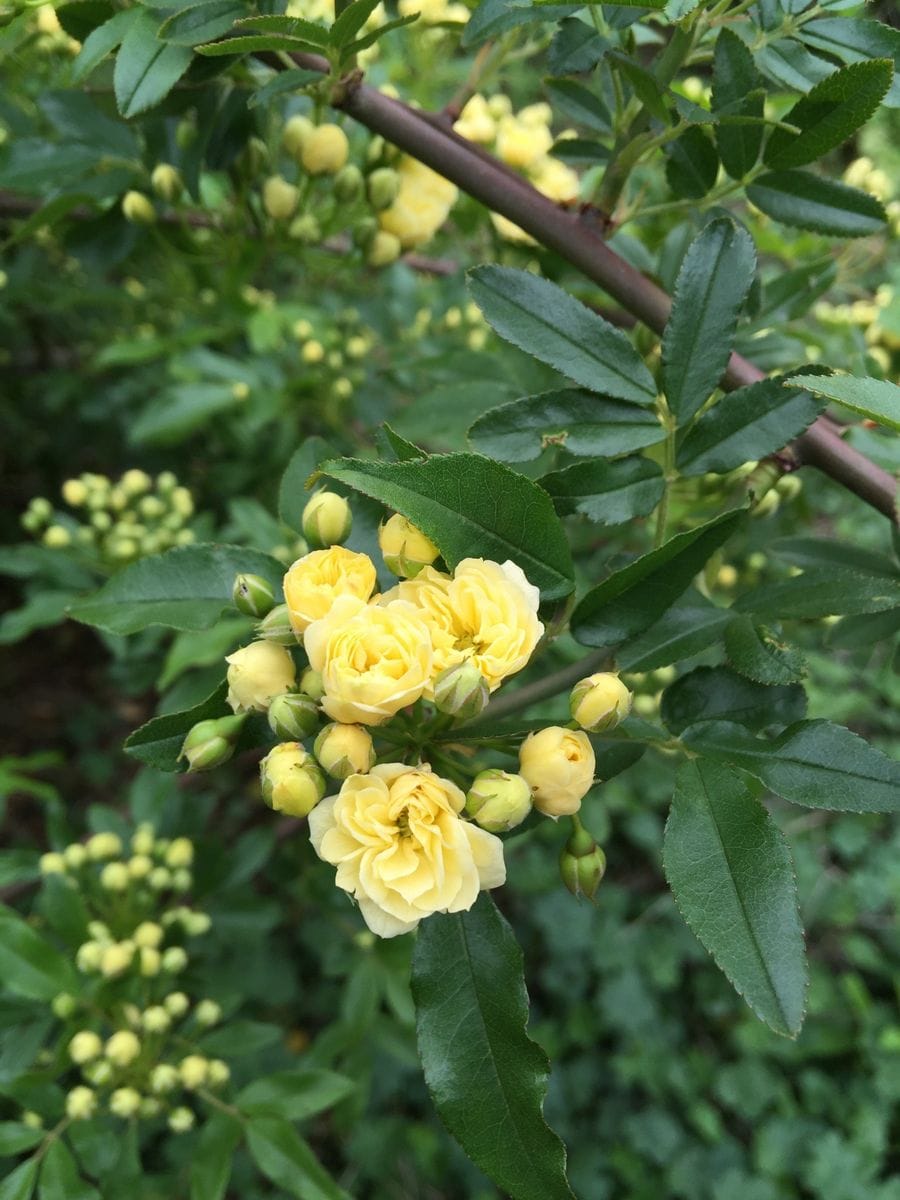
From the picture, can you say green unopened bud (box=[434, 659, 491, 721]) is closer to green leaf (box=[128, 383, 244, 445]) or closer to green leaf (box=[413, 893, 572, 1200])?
green leaf (box=[413, 893, 572, 1200])

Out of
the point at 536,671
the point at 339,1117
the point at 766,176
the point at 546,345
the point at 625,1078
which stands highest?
the point at 766,176

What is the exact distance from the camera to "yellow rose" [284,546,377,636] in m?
0.64

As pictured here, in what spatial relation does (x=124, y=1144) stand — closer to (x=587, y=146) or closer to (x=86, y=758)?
(x=587, y=146)

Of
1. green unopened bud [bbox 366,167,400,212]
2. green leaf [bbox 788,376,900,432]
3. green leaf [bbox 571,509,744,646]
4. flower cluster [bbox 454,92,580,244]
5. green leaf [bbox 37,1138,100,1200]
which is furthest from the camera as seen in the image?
flower cluster [bbox 454,92,580,244]

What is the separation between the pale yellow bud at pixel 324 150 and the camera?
1.08 meters

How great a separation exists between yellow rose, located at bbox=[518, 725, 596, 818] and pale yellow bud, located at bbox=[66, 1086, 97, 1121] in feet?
2.51

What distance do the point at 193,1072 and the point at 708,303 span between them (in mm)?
1035

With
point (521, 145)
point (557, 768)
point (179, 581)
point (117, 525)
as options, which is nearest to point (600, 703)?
point (557, 768)

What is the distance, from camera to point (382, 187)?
1.12m

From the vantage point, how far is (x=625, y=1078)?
6.86 ft

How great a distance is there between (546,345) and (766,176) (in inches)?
11.0

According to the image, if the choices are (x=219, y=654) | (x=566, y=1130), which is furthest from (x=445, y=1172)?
(x=219, y=654)

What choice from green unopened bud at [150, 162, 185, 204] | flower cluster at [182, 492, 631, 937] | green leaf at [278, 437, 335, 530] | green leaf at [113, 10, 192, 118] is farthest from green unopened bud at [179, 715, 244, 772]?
green unopened bud at [150, 162, 185, 204]

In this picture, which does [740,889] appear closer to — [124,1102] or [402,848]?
[402,848]
